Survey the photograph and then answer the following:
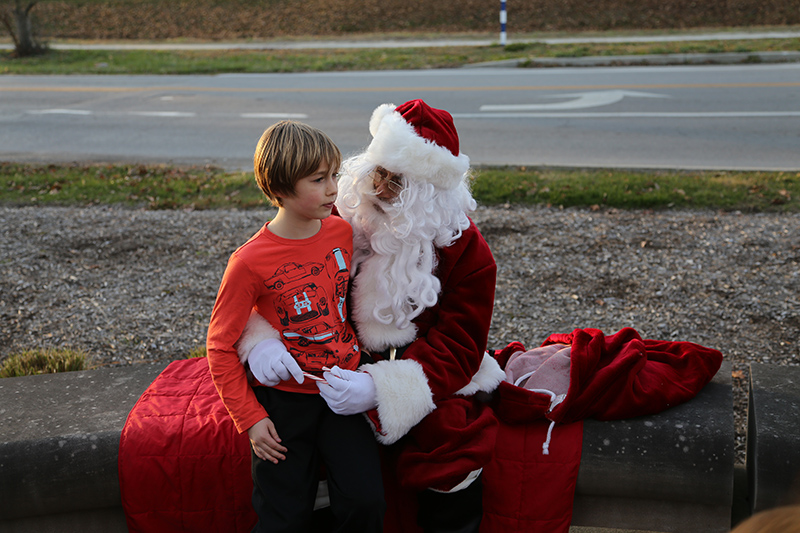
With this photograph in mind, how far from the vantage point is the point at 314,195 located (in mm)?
2438

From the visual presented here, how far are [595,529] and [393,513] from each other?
95cm

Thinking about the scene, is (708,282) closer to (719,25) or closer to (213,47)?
(719,25)

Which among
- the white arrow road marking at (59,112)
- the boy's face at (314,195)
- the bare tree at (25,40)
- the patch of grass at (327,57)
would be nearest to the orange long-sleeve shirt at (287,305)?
the boy's face at (314,195)

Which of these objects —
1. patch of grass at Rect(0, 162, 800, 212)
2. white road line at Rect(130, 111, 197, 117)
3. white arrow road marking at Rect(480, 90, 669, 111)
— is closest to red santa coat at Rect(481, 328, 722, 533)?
patch of grass at Rect(0, 162, 800, 212)

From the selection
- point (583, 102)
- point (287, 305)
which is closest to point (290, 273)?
point (287, 305)

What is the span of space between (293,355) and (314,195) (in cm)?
58

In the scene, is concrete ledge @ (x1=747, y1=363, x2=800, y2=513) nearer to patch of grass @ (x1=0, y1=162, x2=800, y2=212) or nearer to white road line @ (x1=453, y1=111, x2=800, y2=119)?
patch of grass @ (x1=0, y1=162, x2=800, y2=212)

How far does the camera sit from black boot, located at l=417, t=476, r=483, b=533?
97.7 inches

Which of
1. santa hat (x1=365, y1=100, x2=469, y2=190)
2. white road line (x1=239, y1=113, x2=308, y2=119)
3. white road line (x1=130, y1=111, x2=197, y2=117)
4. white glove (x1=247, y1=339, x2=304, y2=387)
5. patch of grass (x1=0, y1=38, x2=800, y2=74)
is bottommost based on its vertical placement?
white glove (x1=247, y1=339, x2=304, y2=387)

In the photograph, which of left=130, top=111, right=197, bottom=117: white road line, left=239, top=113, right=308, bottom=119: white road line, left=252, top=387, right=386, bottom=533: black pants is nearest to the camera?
left=252, top=387, right=386, bottom=533: black pants

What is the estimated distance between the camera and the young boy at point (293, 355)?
239 centimetres

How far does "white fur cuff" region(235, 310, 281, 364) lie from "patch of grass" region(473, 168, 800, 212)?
438 centimetres

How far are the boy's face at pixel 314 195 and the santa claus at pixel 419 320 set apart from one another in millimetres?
206

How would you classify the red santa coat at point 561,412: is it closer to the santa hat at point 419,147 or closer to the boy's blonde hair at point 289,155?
the santa hat at point 419,147
